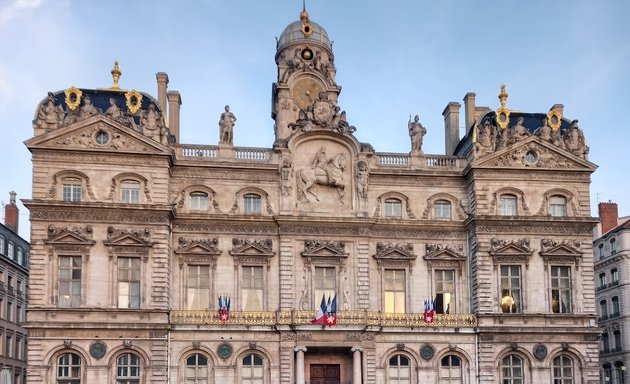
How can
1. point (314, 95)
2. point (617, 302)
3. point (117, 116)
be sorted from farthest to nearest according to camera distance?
point (617, 302)
point (314, 95)
point (117, 116)

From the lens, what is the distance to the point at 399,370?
155 ft

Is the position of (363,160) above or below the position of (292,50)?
below

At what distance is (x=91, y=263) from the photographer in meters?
44.8

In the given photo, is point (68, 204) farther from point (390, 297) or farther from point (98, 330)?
point (390, 297)

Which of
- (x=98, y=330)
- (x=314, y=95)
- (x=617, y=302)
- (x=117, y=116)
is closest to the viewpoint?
(x=98, y=330)

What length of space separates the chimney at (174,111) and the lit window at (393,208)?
13517mm

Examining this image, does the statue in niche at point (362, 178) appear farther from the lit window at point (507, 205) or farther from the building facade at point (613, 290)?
the building facade at point (613, 290)

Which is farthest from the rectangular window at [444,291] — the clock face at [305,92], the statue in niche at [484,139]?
the clock face at [305,92]

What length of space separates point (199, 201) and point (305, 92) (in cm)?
1012

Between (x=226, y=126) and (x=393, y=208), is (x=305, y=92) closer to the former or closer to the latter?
(x=226, y=126)

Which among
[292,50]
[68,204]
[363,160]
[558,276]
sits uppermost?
[292,50]

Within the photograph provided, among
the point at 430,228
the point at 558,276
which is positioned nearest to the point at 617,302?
the point at 558,276

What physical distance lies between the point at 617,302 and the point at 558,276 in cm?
2376

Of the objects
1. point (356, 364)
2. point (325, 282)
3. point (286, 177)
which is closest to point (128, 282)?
point (286, 177)
